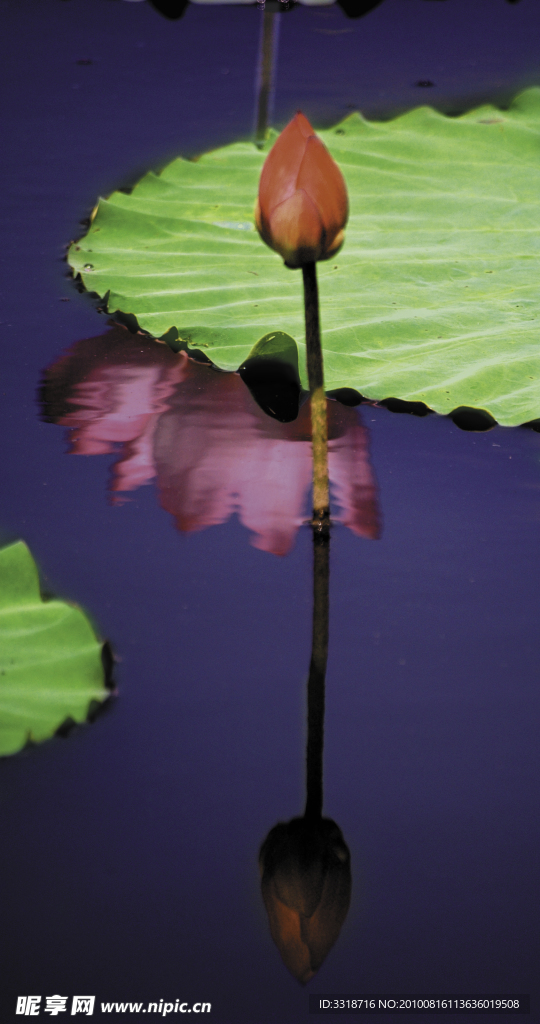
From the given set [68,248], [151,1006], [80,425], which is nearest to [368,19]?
[68,248]

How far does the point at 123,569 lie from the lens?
110cm

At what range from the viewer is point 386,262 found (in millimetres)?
1699

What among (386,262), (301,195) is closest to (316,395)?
(301,195)

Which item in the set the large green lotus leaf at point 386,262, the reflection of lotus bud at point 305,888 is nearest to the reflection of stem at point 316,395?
the large green lotus leaf at point 386,262

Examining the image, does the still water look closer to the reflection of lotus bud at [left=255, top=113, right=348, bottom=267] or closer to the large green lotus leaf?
the large green lotus leaf

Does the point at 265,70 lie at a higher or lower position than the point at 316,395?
higher

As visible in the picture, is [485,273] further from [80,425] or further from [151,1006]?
[151,1006]

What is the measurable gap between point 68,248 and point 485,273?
75 centimetres

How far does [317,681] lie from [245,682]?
72mm

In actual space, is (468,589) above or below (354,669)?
above

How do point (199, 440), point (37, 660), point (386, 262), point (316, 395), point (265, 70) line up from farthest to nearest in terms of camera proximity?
point (265, 70), point (386, 262), point (199, 440), point (316, 395), point (37, 660)

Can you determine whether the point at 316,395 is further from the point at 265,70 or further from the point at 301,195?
the point at 265,70

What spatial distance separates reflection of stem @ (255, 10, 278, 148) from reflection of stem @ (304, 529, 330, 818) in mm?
1387

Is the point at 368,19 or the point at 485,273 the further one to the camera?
the point at 368,19
